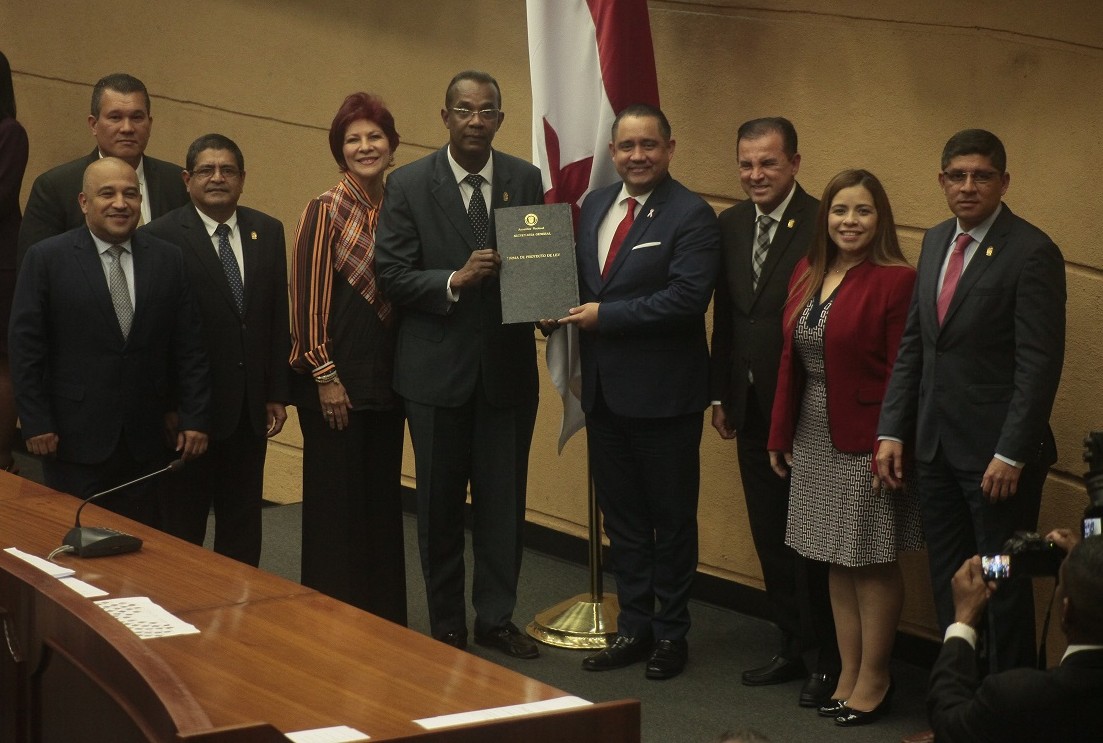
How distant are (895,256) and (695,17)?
160 cm

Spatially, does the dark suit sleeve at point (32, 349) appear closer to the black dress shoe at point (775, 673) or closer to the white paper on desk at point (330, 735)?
the black dress shoe at point (775, 673)

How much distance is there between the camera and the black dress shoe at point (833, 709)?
4.29 metres

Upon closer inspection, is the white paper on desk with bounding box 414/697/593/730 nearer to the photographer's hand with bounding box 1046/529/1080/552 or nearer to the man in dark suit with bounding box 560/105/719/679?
the photographer's hand with bounding box 1046/529/1080/552

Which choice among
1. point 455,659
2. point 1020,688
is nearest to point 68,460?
point 455,659

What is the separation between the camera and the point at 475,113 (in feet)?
15.3

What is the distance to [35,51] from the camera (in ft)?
26.2

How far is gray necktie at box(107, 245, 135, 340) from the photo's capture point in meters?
4.50

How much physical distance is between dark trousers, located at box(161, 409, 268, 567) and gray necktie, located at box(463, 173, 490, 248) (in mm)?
953

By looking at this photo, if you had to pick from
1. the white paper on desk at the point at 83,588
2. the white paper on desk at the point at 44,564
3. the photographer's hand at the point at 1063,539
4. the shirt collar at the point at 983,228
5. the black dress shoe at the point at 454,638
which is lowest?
the black dress shoe at the point at 454,638

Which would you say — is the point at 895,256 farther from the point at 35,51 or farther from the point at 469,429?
the point at 35,51

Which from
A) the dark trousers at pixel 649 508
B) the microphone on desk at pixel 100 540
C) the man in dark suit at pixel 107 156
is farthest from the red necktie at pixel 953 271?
the man in dark suit at pixel 107 156

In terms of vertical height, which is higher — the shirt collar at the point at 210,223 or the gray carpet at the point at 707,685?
the shirt collar at the point at 210,223

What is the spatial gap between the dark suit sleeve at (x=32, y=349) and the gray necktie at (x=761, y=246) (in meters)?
2.14

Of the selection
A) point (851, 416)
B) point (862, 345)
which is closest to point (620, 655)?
point (851, 416)
